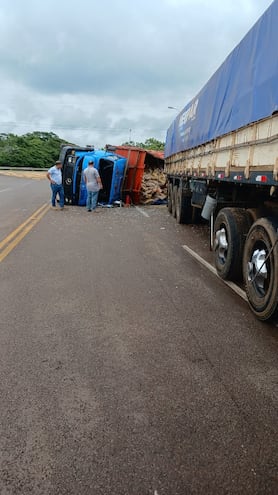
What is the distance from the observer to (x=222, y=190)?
282 inches

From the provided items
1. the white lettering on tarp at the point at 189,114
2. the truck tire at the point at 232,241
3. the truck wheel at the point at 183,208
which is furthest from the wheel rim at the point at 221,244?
the truck wheel at the point at 183,208

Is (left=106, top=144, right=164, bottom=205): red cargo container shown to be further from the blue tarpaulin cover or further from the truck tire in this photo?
the truck tire

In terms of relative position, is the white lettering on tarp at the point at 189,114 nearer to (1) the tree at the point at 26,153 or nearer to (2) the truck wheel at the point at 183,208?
(2) the truck wheel at the point at 183,208

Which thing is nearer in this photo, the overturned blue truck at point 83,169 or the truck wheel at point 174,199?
the truck wheel at point 174,199

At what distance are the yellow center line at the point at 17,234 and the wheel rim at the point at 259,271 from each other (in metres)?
4.22

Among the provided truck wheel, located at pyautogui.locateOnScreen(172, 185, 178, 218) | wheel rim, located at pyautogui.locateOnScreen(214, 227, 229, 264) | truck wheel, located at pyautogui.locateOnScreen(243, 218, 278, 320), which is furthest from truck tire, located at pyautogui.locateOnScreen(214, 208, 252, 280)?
truck wheel, located at pyautogui.locateOnScreen(172, 185, 178, 218)

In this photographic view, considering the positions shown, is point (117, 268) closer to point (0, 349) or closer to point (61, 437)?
point (0, 349)

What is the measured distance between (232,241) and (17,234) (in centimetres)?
548

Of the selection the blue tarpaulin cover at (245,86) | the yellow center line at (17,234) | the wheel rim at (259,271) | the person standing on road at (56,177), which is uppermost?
the blue tarpaulin cover at (245,86)

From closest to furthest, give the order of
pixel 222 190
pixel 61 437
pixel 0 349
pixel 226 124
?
pixel 61 437 → pixel 0 349 → pixel 226 124 → pixel 222 190

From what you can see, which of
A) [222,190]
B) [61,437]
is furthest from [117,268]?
[61,437]

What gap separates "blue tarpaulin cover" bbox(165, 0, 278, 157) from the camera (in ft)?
A: 14.8

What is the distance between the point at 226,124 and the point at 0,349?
15.1 ft

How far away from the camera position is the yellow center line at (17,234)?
25.5ft
